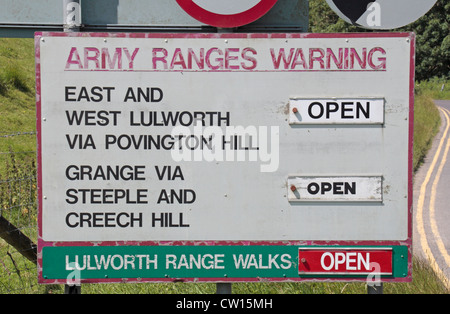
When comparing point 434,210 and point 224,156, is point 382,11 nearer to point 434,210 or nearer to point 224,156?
point 224,156

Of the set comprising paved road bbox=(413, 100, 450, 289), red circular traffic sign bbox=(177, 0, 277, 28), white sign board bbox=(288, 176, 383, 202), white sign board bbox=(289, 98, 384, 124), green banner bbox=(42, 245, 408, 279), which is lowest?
paved road bbox=(413, 100, 450, 289)

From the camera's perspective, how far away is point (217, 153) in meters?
3.60

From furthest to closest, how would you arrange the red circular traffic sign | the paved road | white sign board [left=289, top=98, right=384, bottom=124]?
the paved road
the red circular traffic sign
white sign board [left=289, top=98, right=384, bottom=124]

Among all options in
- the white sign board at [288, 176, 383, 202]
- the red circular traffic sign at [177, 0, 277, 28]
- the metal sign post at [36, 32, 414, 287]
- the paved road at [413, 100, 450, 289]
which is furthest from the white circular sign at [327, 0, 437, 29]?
the paved road at [413, 100, 450, 289]

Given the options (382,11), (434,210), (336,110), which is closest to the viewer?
(336,110)

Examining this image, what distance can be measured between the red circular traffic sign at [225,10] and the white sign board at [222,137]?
0.51ft

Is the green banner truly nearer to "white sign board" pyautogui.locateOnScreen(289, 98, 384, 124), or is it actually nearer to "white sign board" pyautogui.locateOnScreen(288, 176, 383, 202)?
"white sign board" pyautogui.locateOnScreen(288, 176, 383, 202)

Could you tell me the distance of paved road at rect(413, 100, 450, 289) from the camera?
34.1 ft

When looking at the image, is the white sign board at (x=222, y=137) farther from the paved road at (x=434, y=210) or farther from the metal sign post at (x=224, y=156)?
the paved road at (x=434, y=210)

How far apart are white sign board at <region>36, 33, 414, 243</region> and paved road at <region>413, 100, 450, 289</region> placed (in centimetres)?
388

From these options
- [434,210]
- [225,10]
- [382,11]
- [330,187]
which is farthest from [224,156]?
[434,210]

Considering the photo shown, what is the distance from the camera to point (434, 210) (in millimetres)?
14523

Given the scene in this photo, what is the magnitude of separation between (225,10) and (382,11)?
0.88 meters

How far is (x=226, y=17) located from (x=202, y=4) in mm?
153
